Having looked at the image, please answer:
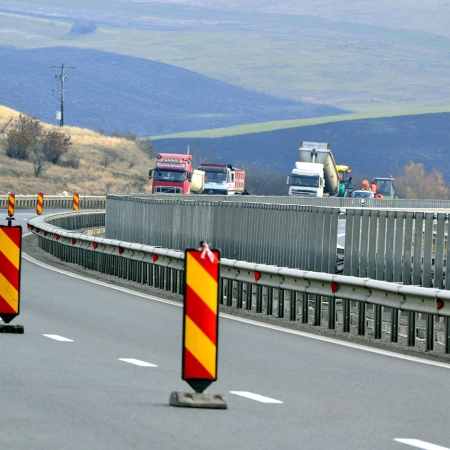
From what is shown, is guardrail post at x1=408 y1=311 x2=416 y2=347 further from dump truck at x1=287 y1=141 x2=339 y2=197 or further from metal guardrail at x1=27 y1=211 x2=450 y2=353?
dump truck at x1=287 y1=141 x2=339 y2=197

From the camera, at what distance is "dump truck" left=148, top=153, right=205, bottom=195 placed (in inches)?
2726

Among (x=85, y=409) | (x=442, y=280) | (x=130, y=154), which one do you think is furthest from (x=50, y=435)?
(x=130, y=154)

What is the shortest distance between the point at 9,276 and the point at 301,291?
12.9 feet

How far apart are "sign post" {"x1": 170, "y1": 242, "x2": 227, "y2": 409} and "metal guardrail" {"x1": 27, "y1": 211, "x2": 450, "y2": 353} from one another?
4.58m

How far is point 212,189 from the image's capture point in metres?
75.8

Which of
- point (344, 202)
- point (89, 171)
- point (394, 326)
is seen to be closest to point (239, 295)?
point (394, 326)

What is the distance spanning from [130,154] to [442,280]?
10439 cm

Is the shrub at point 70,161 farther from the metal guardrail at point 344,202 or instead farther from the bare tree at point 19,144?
the metal guardrail at point 344,202

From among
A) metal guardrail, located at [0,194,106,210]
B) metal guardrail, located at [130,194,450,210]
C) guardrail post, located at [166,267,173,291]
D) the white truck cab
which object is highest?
the white truck cab

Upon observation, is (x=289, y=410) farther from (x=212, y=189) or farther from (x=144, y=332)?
(x=212, y=189)

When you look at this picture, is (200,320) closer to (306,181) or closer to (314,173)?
(306,181)

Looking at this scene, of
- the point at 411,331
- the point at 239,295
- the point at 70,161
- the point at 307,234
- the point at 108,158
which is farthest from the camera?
the point at 108,158

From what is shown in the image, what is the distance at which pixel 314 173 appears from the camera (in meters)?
71.2

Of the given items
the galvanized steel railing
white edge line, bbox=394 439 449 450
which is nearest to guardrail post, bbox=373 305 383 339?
the galvanized steel railing
